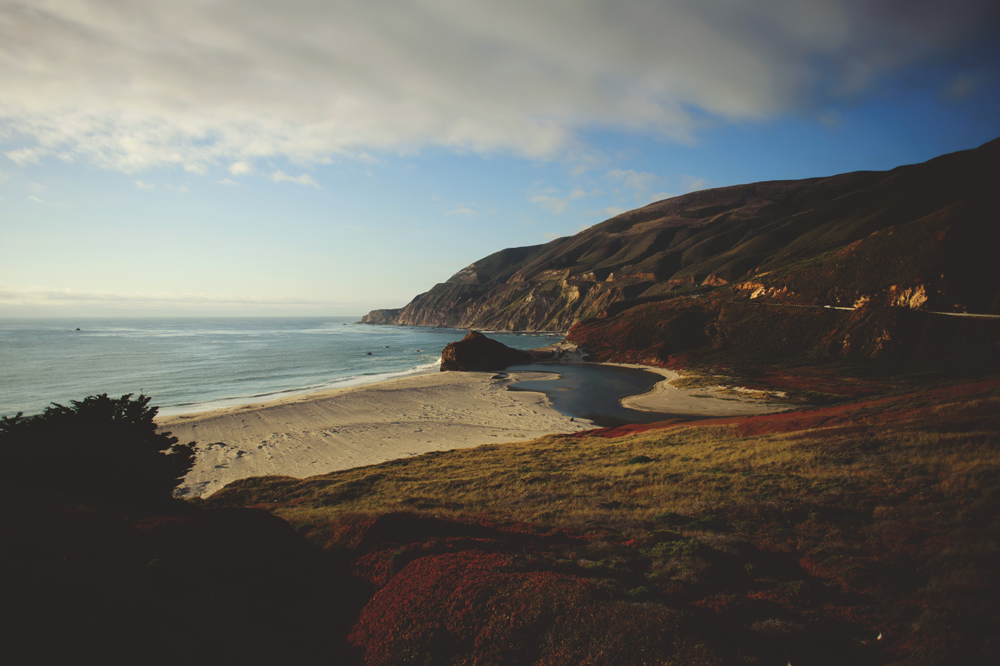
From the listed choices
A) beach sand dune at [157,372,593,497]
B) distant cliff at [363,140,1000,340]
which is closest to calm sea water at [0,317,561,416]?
beach sand dune at [157,372,593,497]

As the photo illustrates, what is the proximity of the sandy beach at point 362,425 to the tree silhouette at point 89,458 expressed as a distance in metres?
8.29

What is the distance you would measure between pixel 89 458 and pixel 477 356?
210ft

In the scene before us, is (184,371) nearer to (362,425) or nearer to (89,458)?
(362,425)

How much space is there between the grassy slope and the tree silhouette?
13.6ft

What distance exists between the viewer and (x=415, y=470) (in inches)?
889

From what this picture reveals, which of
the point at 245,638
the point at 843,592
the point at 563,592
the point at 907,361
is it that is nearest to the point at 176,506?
the point at 245,638

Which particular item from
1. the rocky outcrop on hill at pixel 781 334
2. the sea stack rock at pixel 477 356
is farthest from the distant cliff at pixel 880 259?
the sea stack rock at pixel 477 356

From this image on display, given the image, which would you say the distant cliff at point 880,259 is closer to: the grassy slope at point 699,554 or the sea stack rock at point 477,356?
the sea stack rock at point 477,356

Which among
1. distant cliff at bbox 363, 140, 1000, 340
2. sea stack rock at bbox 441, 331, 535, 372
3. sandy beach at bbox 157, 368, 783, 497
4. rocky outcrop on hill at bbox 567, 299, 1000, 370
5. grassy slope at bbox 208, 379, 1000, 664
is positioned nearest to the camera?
grassy slope at bbox 208, 379, 1000, 664

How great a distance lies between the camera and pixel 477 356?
76500 millimetres

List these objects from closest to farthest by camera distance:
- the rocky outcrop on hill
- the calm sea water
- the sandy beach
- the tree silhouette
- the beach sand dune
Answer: the tree silhouette < the beach sand dune < the sandy beach < the calm sea water < the rocky outcrop on hill

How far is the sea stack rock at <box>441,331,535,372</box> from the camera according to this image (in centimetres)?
7481

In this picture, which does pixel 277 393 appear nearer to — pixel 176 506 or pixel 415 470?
pixel 415 470

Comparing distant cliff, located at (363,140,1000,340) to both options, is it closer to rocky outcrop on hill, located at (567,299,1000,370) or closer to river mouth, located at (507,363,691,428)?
rocky outcrop on hill, located at (567,299,1000,370)
